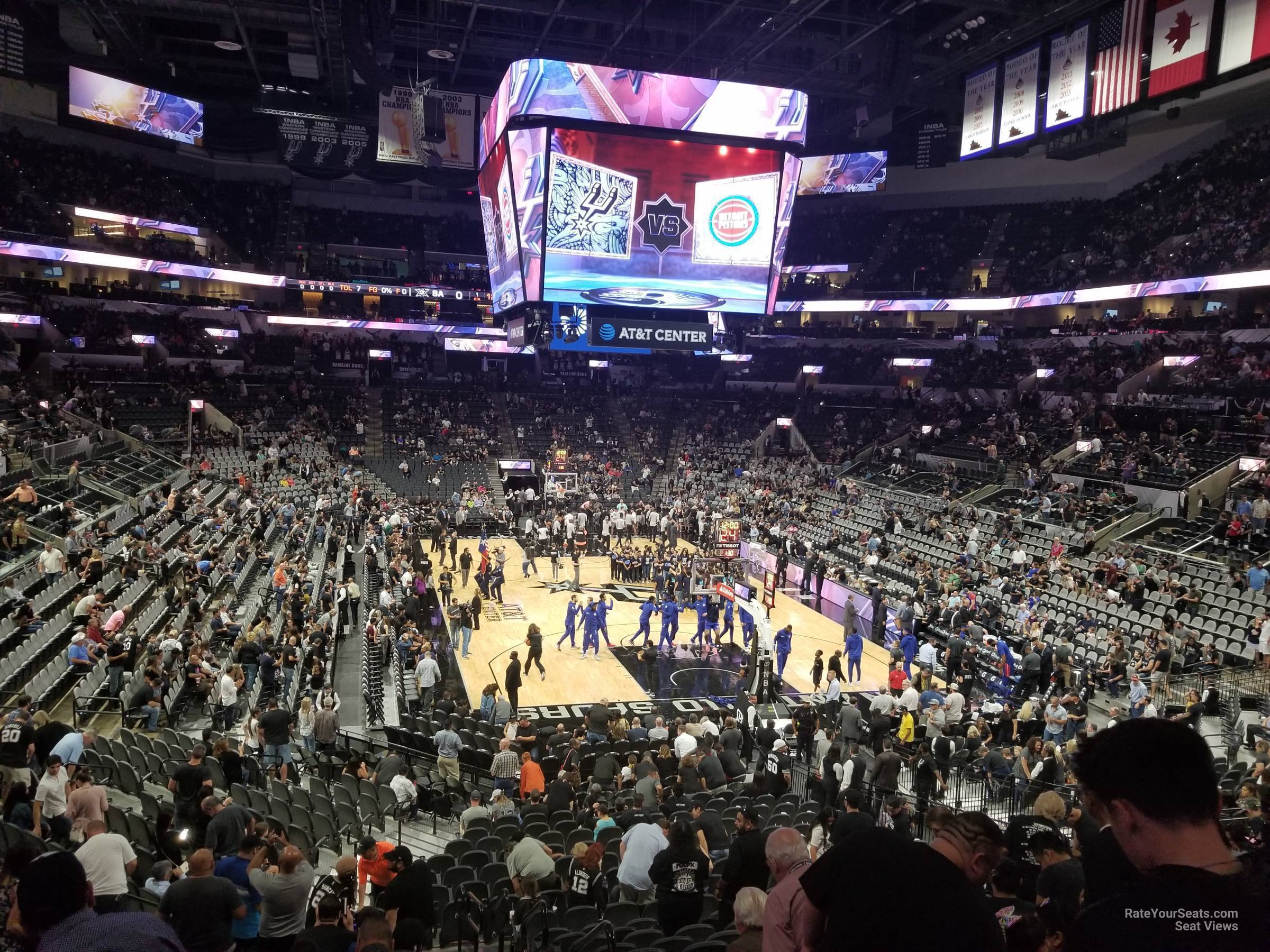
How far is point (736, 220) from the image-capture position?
21266mm

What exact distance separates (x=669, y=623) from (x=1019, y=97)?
16554mm

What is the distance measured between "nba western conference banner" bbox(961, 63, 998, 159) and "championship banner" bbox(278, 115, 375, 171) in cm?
2667

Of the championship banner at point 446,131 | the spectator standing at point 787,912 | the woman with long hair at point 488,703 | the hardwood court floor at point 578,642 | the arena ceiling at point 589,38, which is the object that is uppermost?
the arena ceiling at point 589,38

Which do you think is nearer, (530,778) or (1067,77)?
(530,778)

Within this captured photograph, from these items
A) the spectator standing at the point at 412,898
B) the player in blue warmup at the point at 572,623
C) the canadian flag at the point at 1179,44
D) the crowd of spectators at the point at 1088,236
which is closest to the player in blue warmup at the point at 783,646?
the player in blue warmup at the point at 572,623

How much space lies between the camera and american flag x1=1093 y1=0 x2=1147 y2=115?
1802 centimetres

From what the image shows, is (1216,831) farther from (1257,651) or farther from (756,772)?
(1257,651)

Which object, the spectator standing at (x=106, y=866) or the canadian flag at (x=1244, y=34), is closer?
the spectator standing at (x=106, y=866)

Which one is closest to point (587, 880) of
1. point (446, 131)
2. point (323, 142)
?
point (446, 131)

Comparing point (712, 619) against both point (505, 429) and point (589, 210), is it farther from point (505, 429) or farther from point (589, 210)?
point (505, 429)

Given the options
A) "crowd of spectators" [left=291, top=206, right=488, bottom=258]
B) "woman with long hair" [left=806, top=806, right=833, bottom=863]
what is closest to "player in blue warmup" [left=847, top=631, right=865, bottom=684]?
"woman with long hair" [left=806, top=806, right=833, bottom=863]

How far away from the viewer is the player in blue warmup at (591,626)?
62.5 ft

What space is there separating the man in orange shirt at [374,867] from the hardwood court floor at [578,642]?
8.90 metres

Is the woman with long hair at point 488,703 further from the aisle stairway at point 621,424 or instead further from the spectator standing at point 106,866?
the aisle stairway at point 621,424
